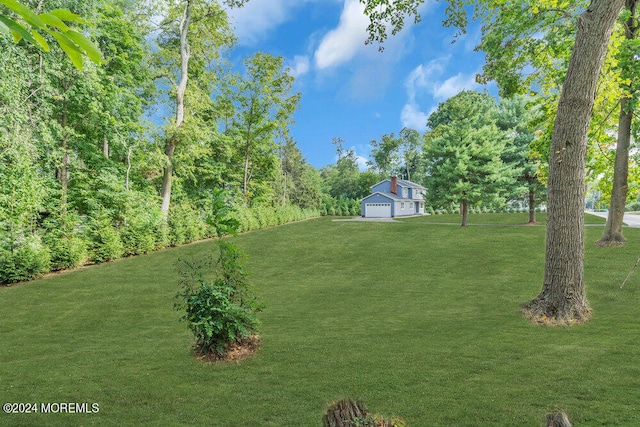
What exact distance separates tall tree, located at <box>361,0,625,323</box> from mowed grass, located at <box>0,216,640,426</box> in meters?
0.63

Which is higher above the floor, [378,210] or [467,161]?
[467,161]

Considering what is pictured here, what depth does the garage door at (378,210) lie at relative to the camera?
4441 cm

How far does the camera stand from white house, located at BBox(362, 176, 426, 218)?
146ft

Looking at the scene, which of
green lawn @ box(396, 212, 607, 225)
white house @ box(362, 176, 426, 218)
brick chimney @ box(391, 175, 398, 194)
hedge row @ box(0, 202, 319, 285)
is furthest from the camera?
brick chimney @ box(391, 175, 398, 194)

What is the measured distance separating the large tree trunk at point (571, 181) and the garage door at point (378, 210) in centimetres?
3770

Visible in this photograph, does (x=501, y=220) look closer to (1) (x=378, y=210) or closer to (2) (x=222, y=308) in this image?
(1) (x=378, y=210)

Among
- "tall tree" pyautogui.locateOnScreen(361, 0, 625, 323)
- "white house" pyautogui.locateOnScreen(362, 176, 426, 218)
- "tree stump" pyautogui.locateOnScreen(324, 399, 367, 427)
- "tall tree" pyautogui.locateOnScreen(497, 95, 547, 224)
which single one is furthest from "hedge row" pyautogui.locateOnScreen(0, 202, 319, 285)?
"white house" pyautogui.locateOnScreen(362, 176, 426, 218)

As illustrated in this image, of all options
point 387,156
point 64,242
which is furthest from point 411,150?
point 64,242

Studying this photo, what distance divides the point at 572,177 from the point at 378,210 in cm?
3861

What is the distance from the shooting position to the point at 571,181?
21.3 ft

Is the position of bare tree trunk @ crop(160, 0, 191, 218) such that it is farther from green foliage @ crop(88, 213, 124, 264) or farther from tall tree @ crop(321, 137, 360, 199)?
tall tree @ crop(321, 137, 360, 199)

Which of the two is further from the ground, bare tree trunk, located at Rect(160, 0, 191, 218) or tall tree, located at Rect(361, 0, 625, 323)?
bare tree trunk, located at Rect(160, 0, 191, 218)

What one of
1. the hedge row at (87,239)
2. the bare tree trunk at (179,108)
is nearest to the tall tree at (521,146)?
the hedge row at (87,239)

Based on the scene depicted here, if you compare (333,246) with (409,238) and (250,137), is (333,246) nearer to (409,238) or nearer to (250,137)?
(409,238)
